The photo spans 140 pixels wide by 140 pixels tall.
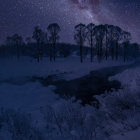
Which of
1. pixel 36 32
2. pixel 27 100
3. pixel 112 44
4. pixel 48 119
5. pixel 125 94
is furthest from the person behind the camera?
pixel 112 44

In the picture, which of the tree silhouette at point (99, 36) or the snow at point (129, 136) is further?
the tree silhouette at point (99, 36)

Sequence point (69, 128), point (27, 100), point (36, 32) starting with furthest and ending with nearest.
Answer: point (36, 32)
point (27, 100)
point (69, 128)

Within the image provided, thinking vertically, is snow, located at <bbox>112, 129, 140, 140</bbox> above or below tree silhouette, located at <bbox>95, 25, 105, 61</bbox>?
below

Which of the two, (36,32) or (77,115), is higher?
(36,32)

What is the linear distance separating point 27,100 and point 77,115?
4532mm

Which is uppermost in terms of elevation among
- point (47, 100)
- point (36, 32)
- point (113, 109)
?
point (36, 32)

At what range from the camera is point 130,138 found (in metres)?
3.04

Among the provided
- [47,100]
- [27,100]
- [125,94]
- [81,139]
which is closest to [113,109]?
[125,94]

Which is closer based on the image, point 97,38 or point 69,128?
point 69,128

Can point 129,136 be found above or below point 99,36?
below

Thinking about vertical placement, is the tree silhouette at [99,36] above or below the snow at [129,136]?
above

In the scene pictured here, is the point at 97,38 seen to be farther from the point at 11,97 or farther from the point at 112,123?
the point at 112,123

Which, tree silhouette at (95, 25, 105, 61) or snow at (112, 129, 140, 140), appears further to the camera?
tree silhouette at (95, 25, 105, 61)

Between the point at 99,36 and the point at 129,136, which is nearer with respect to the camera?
the point at 129,136
